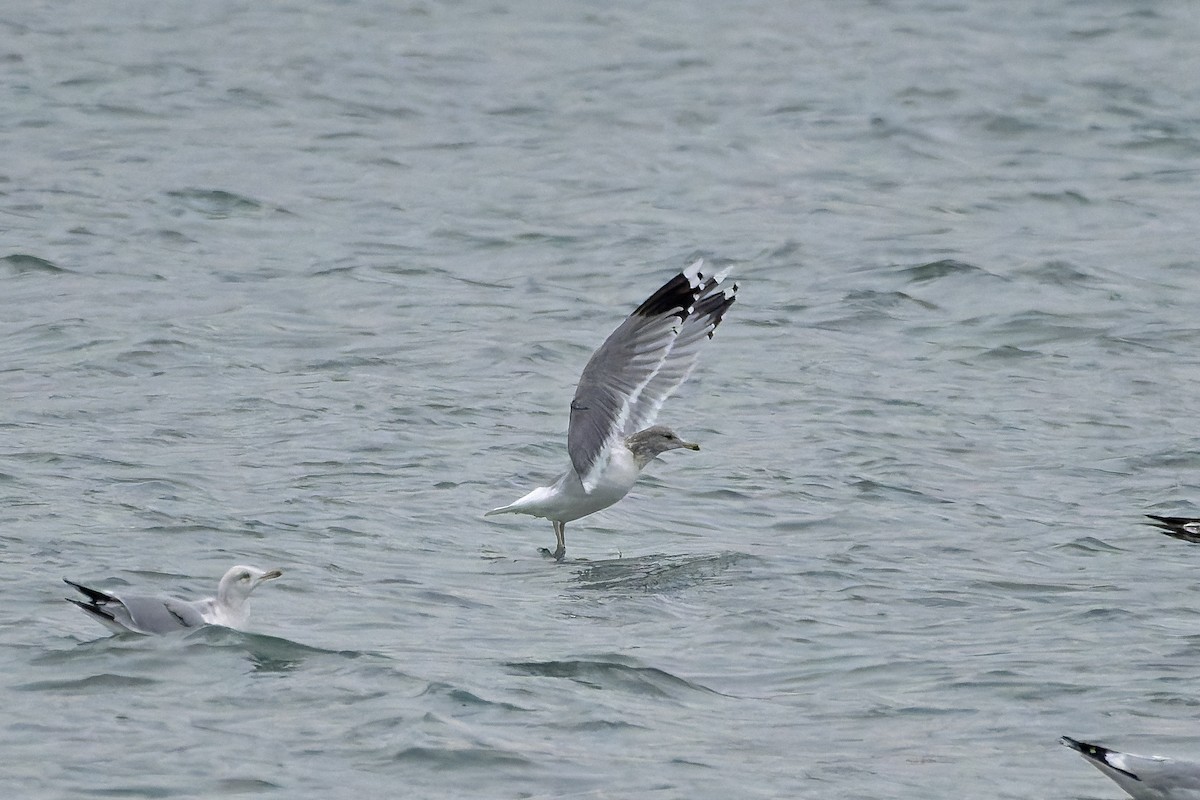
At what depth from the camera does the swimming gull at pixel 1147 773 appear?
6684 mm

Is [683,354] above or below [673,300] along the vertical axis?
below

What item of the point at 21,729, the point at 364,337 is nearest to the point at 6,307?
the point at 364,337

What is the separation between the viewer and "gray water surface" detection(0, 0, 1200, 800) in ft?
25.2

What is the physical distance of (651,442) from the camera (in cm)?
1068

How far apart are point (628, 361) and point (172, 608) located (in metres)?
3.07

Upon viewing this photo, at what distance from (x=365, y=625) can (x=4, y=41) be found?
14959mm

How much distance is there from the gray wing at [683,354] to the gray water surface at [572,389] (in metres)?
0.66

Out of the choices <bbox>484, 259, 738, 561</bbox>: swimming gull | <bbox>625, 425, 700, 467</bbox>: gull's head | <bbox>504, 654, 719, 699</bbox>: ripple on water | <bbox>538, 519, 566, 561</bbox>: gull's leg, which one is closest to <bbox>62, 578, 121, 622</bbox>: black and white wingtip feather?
<bbox>504, 654, 719, 699</bbox>: ripple on water

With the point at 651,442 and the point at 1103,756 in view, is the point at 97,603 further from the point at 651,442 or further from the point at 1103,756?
the point at 1103,756

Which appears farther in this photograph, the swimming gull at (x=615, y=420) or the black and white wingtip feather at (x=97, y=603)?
the swimming gull at (x=615, y=420)

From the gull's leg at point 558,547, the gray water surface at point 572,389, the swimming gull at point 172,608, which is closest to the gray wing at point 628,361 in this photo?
the gull's leg at point 558,547

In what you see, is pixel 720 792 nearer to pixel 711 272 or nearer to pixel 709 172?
pixel 711 272

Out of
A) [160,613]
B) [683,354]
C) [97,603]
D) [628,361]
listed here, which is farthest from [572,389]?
[97,603]

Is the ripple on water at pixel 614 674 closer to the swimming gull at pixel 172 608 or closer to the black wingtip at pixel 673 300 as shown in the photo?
the swimming gull at pixel 172 608
